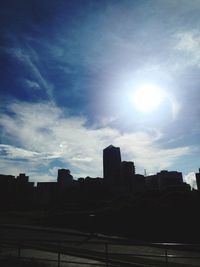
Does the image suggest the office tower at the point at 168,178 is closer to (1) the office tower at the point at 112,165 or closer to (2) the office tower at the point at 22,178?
(1) the office tower at the point at 112,165

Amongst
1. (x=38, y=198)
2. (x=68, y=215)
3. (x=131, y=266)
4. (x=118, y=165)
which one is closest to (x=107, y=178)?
(x=118, y=165)

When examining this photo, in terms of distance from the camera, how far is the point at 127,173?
16288 centimetres

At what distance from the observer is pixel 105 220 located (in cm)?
3441

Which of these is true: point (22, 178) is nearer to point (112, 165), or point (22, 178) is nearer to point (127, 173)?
point (127, 173)

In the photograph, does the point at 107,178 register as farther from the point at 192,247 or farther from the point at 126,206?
the point at 192,247

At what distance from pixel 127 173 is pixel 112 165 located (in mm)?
17359

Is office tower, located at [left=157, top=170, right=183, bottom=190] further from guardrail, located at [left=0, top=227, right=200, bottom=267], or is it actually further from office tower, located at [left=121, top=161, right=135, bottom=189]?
guardrail, located at [left=0, top=227, right=200, bottom=267]

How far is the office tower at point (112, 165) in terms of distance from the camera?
16725 centimetres

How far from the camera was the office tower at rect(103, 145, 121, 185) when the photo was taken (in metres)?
167

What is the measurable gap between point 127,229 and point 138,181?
12793 cm

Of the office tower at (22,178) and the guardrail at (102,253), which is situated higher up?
the office tower at (22,178)

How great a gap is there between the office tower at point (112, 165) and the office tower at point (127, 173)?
176 inches

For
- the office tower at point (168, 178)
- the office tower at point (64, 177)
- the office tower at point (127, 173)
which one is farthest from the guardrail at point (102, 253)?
the office tower at point (64, 177)

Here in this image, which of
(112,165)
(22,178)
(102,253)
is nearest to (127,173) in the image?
(112,165)
